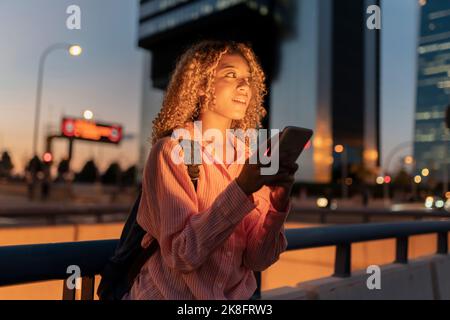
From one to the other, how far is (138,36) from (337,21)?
38368 millimetres

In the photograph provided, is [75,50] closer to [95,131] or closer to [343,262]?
[95,131]

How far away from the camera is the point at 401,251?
534cm

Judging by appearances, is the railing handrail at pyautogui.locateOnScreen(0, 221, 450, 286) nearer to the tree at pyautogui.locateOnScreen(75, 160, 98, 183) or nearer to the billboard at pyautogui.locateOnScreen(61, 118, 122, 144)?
the billboard at pyautogui.locateOnScreen(61, 118, 122, 144)

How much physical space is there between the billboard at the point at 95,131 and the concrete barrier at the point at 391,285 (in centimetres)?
3103

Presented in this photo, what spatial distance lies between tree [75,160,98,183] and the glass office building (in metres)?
72.4

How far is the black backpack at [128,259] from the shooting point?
159cm

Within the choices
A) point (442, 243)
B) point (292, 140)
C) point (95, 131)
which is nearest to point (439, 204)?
point (442, 243)

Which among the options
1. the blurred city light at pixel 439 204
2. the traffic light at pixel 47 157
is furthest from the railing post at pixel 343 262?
the traffic light at pixel 47 157

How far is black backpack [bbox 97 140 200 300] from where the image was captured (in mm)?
1587

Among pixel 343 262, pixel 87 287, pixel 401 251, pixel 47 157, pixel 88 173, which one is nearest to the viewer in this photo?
pixel 87 287

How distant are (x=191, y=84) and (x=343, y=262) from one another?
10.3 ft

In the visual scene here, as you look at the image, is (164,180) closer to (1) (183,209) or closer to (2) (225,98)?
(1) (183,209)

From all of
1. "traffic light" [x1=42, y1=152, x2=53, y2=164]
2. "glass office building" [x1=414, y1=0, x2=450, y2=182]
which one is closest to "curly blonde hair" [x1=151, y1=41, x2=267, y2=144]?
"glass office building" [x1=414, y1=0, x2=450, y2=182]
